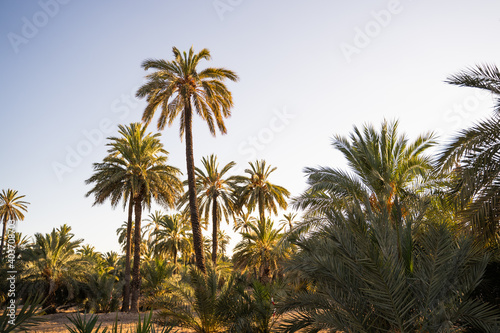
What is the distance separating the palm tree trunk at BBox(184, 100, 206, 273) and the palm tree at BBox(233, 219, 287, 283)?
37.3 ft

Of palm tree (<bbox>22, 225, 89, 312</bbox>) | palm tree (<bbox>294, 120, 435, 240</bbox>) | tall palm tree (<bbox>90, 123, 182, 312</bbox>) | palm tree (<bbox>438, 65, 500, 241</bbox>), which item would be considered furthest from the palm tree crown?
palm tree (<bbox>22, 225, 89, 312</bbox>)

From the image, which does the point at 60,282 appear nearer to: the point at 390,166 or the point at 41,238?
the point at 41,238

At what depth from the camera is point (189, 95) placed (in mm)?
18906

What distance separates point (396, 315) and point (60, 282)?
927 inches

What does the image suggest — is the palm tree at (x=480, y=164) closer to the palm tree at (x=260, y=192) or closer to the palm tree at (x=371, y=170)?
the palm tree at (x=371, y=170)

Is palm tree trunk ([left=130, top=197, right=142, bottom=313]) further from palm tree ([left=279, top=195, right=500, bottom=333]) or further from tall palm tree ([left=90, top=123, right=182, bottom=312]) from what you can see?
palm tree ([left=279, top=195, right=500, bottom=333])

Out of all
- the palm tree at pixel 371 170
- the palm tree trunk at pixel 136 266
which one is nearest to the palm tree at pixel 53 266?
the palm tree trunk at pixel 136 266

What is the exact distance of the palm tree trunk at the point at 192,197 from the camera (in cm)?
1714

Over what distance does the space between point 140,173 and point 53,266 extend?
8449 millimetres

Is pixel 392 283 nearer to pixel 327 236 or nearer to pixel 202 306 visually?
pixel 327 236

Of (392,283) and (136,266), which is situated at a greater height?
(136,266)

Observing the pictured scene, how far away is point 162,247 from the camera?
35.0 metres

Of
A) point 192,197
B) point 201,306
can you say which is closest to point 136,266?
point 192,197

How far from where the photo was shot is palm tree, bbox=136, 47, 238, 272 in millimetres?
18047
